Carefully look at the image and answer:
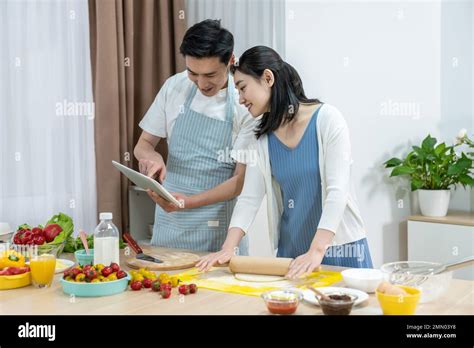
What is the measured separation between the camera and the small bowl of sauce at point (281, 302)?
1.61 meters

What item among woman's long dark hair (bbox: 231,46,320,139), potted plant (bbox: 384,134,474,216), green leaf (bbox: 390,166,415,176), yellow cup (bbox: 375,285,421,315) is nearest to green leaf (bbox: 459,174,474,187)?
potted plant (bbox: 384,134,474,216)

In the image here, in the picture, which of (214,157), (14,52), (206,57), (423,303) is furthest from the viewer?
(14,52)

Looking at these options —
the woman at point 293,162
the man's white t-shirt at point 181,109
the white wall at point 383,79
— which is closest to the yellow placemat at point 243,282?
the woman at point 293,162

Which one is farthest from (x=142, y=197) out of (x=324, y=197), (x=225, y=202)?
(x=324, y=197)

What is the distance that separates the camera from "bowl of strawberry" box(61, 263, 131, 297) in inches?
71.2

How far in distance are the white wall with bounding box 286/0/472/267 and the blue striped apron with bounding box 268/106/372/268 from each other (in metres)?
1.54

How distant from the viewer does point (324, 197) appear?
2270 millimetres

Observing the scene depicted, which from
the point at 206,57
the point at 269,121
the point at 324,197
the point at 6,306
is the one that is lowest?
the point at 6,306

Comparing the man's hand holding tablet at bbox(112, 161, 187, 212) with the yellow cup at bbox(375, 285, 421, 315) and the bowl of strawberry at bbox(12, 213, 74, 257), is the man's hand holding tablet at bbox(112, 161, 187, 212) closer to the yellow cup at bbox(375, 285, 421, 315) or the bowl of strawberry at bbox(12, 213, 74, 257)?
the bowl of strawberry at bbox(12, 213, 74, 257)

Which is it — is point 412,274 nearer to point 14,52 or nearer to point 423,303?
point 423,303

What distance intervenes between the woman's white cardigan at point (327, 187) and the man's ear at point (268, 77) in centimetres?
21

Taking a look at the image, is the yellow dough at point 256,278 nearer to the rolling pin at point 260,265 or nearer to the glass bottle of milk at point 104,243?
the rolling pin at point 260,265
